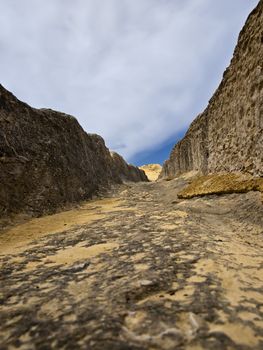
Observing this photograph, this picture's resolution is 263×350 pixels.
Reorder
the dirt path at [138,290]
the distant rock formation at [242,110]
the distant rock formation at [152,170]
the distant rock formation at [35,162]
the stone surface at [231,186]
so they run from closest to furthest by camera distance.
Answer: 1. the dirt path at [138,290]
2. the stone surface at [231,186]
3. the distant rock formation at [242,110]
4. the distant rock formation at [35,162]
5. the distant rock formation at [152,170]

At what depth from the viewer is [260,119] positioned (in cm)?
723

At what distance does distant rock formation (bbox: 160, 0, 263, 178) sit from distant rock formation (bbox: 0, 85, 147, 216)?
7.02m

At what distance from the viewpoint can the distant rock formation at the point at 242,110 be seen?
24.7 feet

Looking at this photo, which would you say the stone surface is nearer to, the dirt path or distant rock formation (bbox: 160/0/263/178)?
distant rock formation (bbox: 160/0/263/178)

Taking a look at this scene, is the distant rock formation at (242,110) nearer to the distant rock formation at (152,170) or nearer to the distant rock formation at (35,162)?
the distant rock formation at (35,162)

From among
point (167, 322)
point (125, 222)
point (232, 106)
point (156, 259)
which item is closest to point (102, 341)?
point (167, 322)

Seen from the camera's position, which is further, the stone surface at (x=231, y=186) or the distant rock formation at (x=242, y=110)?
the distant rock formation at (x=242, y=110)

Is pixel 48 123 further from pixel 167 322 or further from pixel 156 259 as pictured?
pixel 167 322

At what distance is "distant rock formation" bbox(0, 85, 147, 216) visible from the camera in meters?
9.09

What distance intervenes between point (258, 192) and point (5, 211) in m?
7.25

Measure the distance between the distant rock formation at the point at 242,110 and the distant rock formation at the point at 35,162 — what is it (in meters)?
7.02

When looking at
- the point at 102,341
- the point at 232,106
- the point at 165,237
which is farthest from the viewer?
A: the point at 232,106

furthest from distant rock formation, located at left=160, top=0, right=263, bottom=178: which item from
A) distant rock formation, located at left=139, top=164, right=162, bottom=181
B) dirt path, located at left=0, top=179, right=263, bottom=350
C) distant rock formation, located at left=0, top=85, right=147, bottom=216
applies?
distant rock formation, located at left=139, top=164, right=162, bottom=181

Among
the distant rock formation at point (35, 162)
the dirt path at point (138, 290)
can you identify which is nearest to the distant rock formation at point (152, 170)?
the distant rock formation at point (35, 162)
